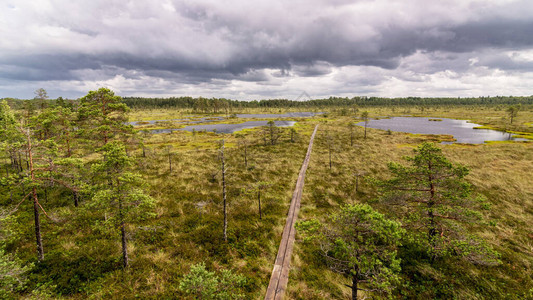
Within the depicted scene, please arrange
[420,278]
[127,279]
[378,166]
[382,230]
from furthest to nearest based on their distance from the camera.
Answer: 1. [378,166]
2. [420,278]
3. [127,279]
4. [382,230]

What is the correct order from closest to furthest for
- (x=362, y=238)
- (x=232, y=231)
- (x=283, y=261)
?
(x=362, y=238), (x=283, y=261), (x=232, y=231)

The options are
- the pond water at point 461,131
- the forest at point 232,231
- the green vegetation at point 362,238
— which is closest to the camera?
the green vegetation at point 362,238

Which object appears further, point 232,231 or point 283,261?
point 232,231

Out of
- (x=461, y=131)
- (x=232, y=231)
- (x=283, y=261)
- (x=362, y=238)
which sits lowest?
(x=283, y=261)

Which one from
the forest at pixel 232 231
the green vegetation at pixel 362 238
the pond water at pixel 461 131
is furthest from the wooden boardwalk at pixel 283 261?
the pond water at pixel 461 131

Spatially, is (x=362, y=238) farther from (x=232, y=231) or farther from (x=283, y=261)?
(x=232, y=231)

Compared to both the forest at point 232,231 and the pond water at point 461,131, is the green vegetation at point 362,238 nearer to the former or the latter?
the forest at point 232,231

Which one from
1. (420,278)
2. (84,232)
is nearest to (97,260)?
(84,232)

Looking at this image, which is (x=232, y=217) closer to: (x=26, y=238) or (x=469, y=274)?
(x=26, y=238)

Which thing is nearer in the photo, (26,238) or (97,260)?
(97,260)

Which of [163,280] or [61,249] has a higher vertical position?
[61,249]

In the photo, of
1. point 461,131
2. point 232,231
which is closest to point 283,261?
point 232,231
